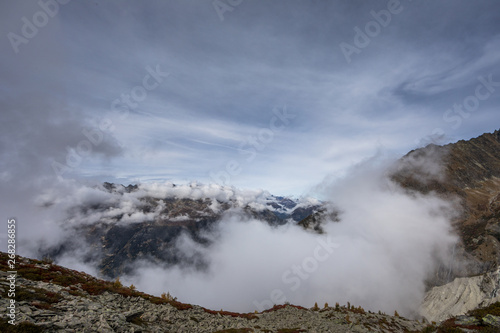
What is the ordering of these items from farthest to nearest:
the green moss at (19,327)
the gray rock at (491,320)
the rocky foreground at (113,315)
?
1. the gray rock at (491,320)
2. the rocky foreground at (113,315)
3. the green moss at (19,327)

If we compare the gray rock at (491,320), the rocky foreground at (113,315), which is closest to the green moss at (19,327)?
the rocky foreground at (113,315)

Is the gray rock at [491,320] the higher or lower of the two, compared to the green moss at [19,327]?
lower

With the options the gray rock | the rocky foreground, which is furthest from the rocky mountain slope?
the gray rock

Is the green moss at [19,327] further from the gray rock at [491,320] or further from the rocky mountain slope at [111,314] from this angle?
the gray rock at [491,320]

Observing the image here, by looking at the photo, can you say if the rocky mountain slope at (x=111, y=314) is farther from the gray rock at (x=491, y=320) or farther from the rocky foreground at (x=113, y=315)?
the gray rock at (x=491, y=320)

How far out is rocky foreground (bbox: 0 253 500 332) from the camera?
19781mm

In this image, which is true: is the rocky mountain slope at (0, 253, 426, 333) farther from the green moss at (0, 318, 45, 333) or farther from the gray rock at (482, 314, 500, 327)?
the gray rock at (482, 314, 500, 327)

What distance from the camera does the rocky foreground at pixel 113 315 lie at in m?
19.8

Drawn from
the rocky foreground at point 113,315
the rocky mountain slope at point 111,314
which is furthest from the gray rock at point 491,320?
the rocky mountain slope at point 111,314

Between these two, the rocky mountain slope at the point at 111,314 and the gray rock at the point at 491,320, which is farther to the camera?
the gray rock at the point at 491,320

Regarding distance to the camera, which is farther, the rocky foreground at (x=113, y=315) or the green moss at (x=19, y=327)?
the rocky foreground at (x=113, y=315)

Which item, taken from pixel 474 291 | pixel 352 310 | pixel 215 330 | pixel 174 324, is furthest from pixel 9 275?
pixel 474 291

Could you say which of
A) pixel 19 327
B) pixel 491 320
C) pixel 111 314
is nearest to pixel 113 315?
pixel 111 314

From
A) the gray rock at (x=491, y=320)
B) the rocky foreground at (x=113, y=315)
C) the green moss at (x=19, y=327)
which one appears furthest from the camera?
the gray rock at (x=491, y=320)
